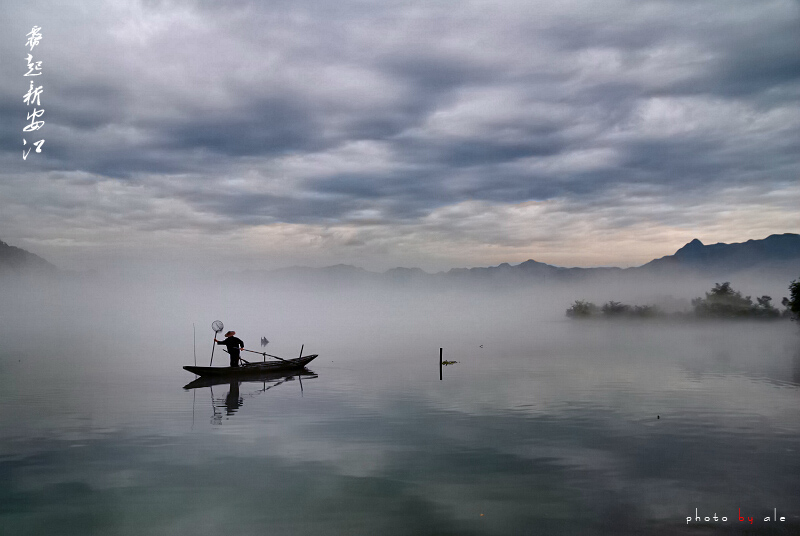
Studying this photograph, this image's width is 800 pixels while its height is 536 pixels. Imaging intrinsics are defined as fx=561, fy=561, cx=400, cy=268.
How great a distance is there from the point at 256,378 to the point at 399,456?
3216 cm

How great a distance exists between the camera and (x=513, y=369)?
6262 cm

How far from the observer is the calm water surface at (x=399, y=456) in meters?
18.6

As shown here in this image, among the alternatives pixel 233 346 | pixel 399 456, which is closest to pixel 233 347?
pixel 233 346

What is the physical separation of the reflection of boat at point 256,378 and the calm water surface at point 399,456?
1.40 m

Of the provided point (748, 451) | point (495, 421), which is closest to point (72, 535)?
point (495, 421)

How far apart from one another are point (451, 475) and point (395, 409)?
15.4 metres

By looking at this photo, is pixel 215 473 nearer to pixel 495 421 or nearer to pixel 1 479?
pixel 1 479

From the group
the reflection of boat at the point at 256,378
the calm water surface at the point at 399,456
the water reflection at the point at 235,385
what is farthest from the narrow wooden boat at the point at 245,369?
the calm water surface at the point at 399,456

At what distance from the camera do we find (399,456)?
25594 mm

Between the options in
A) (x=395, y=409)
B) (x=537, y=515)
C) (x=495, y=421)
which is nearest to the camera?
(x=537, y=515)

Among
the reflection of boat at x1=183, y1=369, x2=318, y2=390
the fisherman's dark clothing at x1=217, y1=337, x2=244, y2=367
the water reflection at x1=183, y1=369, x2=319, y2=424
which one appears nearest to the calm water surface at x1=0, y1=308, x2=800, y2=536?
the water reflection at x1=183, y1=369, x2=319, y2=424

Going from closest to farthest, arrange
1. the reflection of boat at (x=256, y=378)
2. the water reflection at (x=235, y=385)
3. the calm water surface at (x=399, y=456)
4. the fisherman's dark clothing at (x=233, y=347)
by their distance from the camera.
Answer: the calm water surface at (x=399, y=456)
the water reflection at (x=235, y=385)
the reflection of boat at (x=256, y=378)
the fisherman's dark clothing at (x=233, y=347)

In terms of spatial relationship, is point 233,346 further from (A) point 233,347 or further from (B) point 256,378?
(B) point 256,378

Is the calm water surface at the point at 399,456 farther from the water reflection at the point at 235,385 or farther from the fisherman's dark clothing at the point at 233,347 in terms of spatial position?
the fisherman's dark clothing at the point at 233,347
